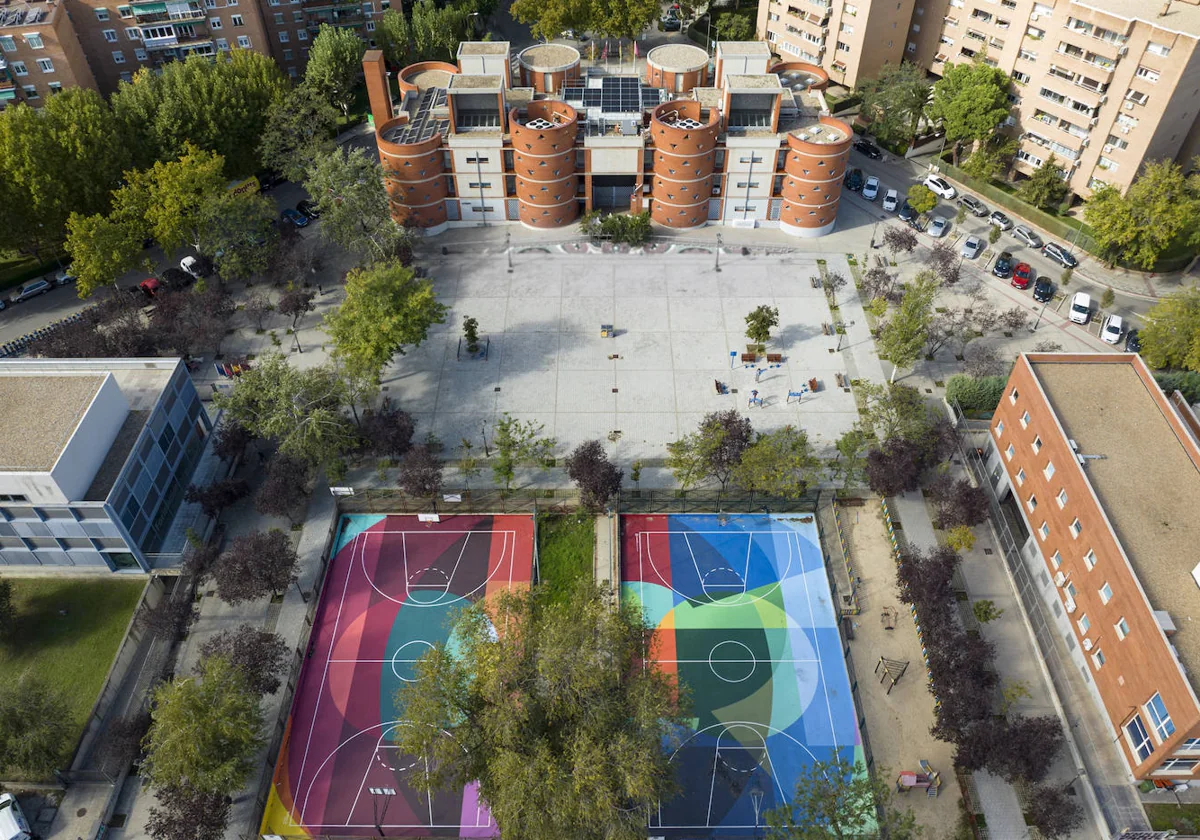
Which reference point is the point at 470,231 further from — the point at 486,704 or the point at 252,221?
the point at 486,704

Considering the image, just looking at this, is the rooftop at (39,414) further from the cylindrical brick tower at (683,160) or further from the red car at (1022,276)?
the red car at (1022,276)

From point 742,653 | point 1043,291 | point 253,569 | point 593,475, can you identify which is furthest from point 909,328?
point 253,569

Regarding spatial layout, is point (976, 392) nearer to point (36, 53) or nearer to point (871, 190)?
point (871, 190)

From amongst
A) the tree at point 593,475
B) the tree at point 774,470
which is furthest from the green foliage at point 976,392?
the tree at point 593,475

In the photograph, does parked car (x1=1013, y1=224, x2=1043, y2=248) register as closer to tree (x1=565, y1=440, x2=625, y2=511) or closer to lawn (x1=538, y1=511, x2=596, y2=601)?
tree (x1=565, y1=440, x2=625, y2=511)

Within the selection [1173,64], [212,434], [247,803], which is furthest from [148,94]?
[1173,64]

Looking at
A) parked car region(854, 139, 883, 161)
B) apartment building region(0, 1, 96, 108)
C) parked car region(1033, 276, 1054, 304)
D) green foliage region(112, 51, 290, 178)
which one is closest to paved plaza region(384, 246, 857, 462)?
parked car region(1033, 276, 1054, 304)
